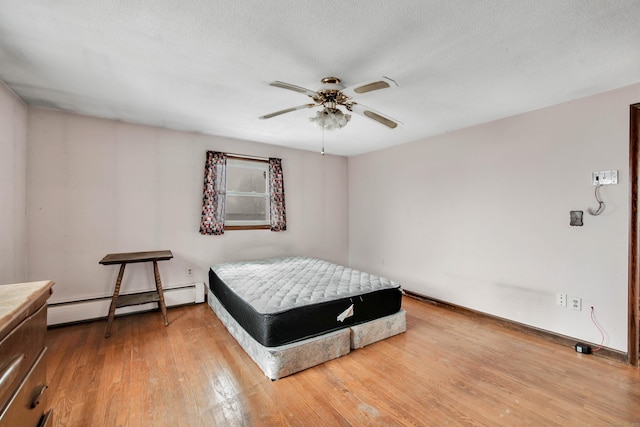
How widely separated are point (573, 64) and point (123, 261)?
4158mm

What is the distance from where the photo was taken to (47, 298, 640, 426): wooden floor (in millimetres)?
1631

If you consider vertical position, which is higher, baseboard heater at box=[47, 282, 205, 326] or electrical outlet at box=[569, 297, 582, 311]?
electrical outlet at box=[569, 297, 582, 311]

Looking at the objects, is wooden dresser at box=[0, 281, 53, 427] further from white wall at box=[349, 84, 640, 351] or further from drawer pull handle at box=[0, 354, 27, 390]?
white wall at box=[349, 84, 640, 351]

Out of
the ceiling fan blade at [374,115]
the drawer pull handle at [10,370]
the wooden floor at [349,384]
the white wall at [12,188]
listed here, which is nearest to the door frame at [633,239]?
the wooden floor at [349,384]

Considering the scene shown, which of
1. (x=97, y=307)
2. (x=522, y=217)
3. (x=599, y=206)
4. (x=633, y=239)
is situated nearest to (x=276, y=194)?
(x=97, y=307)

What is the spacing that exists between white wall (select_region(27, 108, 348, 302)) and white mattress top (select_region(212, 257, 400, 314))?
523 mm

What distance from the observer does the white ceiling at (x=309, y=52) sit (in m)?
1.42

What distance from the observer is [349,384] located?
1945 mm

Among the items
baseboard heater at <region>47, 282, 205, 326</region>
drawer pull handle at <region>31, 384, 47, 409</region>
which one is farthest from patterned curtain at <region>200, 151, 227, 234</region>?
drawer pull handle at <region>31, 384, 47, 409</region>

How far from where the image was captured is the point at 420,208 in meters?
3.89

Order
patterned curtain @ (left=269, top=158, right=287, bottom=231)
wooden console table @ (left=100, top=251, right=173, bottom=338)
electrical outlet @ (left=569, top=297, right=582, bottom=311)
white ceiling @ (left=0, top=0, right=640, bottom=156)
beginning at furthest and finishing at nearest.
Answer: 1. patterned curtain @ (left=269, top=158, right=287, bottom=231)
2. wooden console table @ (left=100, top=251, right=173, bottom=338)
3. electrical outlet @ (left=569, top=297, right=582, bottom=311)
4. white ceiling @ (left=0, top=0, right=640, bottom=156)

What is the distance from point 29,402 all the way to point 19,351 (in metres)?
0.22

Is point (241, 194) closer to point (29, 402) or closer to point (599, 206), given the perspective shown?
point (29, 402)

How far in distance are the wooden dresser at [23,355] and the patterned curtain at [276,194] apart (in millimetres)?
3145
